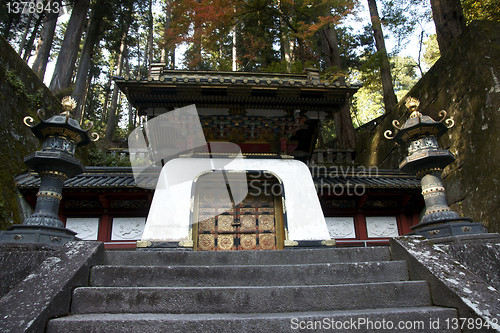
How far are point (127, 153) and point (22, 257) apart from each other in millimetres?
12700

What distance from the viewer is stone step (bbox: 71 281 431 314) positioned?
2691 mm

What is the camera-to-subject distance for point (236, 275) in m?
3.11

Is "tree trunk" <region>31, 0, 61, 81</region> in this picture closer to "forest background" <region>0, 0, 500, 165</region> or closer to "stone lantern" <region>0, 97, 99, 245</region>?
"forest background" <region>0, 0, 500, 165</region>

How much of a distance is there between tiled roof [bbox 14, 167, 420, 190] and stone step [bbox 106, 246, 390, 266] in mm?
4159

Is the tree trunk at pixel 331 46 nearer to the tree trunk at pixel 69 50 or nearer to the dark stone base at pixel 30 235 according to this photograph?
the tree trunk at pixel 69 50

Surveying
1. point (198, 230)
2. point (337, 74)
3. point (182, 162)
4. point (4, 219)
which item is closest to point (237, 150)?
point (182, 162)

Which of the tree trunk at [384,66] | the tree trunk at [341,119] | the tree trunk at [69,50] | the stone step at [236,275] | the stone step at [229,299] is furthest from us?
the tree trunk at [341,119]

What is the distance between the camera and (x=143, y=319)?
2.40 m


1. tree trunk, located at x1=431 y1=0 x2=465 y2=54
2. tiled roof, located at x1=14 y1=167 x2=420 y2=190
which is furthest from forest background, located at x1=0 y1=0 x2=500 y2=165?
tiled roof, located at x1=14 y1=167 x2=420 y2=190

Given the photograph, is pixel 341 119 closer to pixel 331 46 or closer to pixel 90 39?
pixel 331 46

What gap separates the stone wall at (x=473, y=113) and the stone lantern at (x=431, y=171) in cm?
289

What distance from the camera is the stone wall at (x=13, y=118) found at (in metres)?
7.30

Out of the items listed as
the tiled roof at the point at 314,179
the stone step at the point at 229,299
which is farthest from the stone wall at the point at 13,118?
the stone step at the point at 229,299

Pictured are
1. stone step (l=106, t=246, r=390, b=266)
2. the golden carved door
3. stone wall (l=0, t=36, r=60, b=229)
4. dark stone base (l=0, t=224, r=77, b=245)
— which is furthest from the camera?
the golden carved door
